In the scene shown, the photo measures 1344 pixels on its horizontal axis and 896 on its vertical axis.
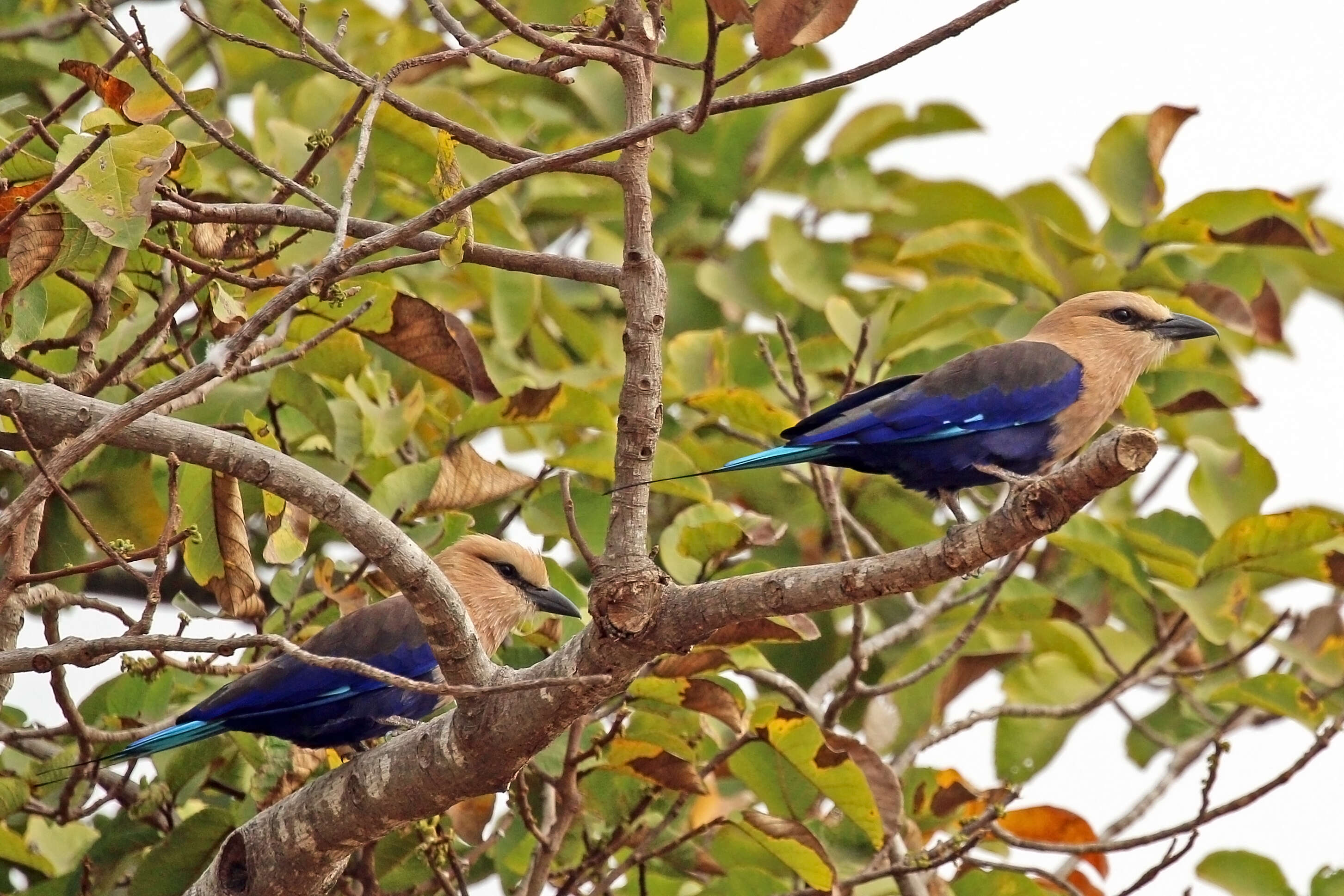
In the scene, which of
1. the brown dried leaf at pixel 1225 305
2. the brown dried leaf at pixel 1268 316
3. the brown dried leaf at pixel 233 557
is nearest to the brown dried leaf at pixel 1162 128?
the brown dried leaf at pixel 1225 305

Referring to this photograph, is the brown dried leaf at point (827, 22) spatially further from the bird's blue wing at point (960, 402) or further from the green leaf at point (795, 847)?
the green leaf at point (795, 847)

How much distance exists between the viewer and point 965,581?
5.29m

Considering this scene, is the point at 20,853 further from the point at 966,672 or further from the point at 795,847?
the point at 966,672

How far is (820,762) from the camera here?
388 centimetres

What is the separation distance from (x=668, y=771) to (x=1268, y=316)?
3435mm

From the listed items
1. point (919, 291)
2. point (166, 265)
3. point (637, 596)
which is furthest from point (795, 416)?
point (637, 596)

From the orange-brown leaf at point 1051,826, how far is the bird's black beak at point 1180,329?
145 centimetres

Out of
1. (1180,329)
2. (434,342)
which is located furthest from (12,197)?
(1180,329)

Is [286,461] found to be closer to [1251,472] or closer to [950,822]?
[950,822]

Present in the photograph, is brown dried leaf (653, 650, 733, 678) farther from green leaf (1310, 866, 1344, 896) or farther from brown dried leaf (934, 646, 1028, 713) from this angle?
green leaf (1310, 866, 1344, 896)

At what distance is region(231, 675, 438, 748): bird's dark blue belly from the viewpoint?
436 centimetres

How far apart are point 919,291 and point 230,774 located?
263 cm

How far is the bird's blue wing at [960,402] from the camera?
163 inches

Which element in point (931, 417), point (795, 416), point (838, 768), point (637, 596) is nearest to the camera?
point (637, 596)
